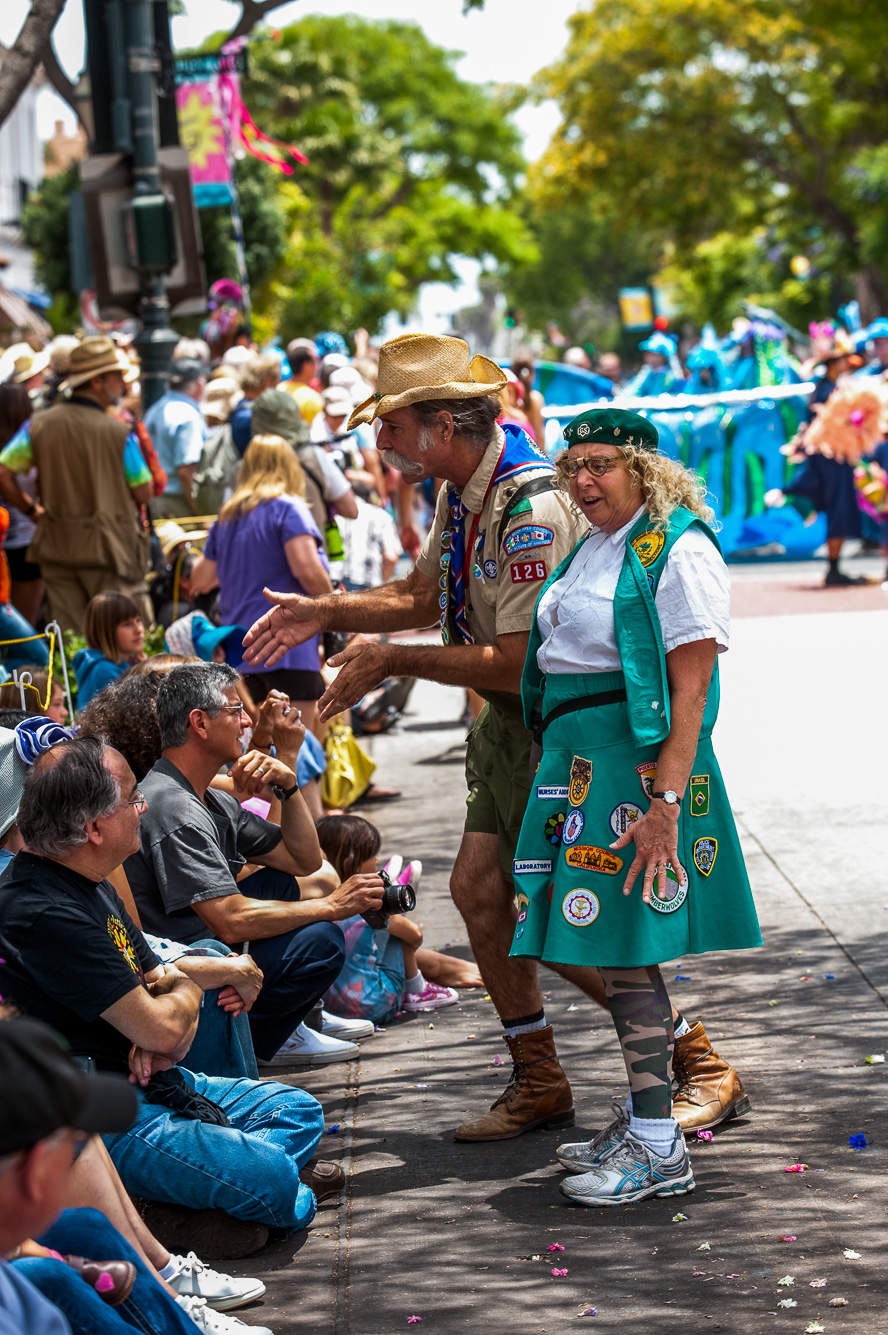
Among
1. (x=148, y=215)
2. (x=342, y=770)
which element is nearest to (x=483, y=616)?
(x=342, y=770)

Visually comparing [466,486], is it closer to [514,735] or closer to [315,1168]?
[514,735]

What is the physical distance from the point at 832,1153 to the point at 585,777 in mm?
1151

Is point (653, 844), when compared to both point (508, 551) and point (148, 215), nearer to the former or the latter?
point (508, 551)

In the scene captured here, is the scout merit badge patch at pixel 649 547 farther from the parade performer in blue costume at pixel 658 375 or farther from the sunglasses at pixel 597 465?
the parade performer in blue costume at pixel 658 375

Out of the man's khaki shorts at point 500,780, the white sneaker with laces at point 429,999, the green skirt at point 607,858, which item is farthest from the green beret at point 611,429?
the white sneaker with laces at point 429,999

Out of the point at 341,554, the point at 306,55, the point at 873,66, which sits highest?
the point at 306,55

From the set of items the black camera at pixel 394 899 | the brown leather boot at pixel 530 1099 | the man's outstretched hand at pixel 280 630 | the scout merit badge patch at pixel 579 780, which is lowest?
the brown leather boot at pixel 530 1099

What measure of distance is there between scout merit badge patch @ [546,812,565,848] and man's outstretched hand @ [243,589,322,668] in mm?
872

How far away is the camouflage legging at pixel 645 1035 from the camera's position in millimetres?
3912

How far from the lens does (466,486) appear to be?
14.4ft

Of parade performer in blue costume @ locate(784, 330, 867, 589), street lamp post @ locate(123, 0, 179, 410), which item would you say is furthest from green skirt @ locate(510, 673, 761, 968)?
parade performer in blue costume @ locate(784, 330, 867, 589)

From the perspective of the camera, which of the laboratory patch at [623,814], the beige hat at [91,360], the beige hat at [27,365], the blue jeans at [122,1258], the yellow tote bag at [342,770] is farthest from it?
the beige hat at [27,365]

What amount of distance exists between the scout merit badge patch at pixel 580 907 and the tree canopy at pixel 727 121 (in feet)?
101

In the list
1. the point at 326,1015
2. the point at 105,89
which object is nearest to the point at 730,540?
the point at 105,89
